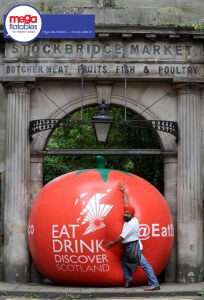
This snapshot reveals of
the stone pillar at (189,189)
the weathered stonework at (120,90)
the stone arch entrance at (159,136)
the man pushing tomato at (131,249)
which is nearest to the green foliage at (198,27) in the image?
the weathered stonework at (120,90)

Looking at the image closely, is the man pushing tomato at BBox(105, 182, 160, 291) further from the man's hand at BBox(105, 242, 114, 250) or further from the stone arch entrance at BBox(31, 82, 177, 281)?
the stone arch entrance at BBox(31, 82, 177, 281)

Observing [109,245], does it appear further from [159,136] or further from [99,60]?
[99,60]

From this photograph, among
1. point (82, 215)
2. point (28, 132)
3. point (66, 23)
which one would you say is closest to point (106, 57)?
point (66, 23)

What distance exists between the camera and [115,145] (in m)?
22.5

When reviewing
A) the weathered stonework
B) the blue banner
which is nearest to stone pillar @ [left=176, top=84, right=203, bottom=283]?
the weathered stonework

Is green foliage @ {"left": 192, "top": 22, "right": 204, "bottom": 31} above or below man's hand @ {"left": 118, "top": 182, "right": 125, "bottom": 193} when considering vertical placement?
above

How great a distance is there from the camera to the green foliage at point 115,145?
19953 mm

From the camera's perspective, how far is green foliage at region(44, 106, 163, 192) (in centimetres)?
1995

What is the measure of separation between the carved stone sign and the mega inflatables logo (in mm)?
191

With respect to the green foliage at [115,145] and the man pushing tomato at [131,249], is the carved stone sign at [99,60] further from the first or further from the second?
the man pushing tomato at [131,249]

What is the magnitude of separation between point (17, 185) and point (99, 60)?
121 inches

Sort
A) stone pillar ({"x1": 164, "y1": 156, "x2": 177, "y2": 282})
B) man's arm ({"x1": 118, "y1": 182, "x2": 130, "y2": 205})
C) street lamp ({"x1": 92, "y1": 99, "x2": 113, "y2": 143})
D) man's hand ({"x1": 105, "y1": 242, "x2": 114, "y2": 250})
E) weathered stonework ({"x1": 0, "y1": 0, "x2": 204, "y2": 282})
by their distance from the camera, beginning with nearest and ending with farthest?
man's hand ({"x1": 105, "y1": 242, "x2": 114, "y2": 250}) → man's arm ({"x1": 118, "y1": 182, "x2": 130, "y2": 205}) → street lamp ({"x1": 92, "y1": 99, "x2": 113, "y2": 143}) → weathered stonework ({"x1": 0, "y1": 0, "x2": 204, "y2": 282}) → stone pillar ({"x1": 164, "y1": 156, "x2": 177, "y2": 282})

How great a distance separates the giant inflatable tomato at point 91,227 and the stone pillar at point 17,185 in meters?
1.18

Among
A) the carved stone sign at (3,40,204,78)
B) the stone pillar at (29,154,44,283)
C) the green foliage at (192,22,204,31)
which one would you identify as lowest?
the stone pillar at (29,154,44,283)
